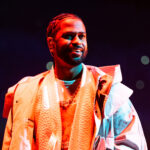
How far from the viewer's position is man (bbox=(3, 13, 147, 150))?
49.9 inches

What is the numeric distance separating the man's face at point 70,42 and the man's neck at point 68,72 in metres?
0.05

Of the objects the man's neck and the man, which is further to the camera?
the man's neck

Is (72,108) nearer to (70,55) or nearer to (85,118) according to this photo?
(85,118)

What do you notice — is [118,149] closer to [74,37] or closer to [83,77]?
[83,77]

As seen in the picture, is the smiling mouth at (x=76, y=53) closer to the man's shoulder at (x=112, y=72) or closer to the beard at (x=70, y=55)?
the beard at (x=70, y=55)

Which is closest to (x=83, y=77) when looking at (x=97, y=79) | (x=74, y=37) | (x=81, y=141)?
(x=97, y=79)

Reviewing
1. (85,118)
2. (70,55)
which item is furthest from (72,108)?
(70,55)

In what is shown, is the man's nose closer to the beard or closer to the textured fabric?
the beard

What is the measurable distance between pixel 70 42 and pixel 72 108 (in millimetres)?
294

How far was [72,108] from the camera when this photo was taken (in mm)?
1353

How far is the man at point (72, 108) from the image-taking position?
1.27 m

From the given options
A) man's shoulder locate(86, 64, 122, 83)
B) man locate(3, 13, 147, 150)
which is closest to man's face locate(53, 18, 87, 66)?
man locate(3, 13, 147, 150)

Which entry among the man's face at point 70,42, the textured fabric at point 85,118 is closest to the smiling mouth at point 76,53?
the man's face at point 70,42

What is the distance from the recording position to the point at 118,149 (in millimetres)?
1252
